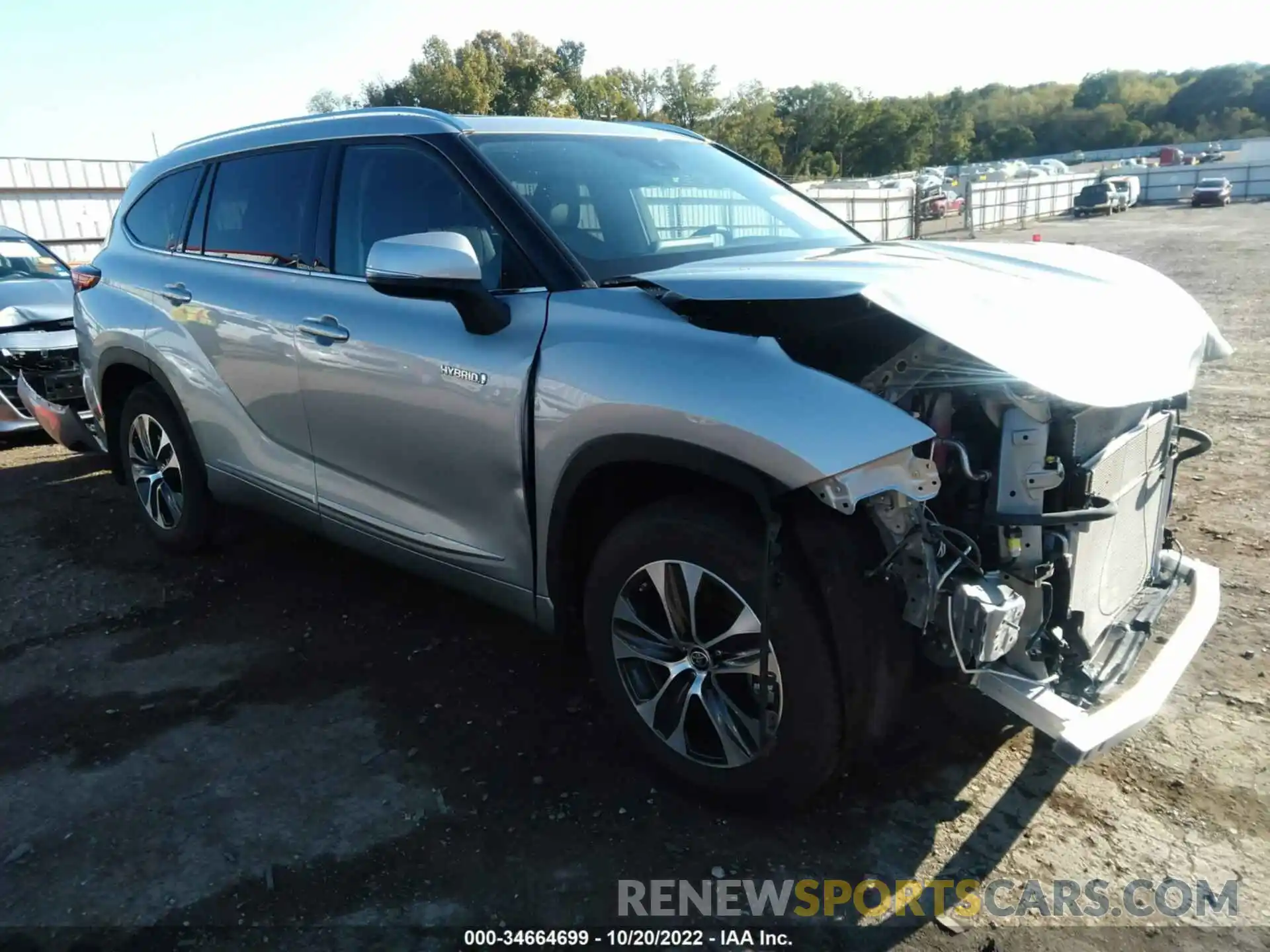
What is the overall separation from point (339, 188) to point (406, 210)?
1.41 ft

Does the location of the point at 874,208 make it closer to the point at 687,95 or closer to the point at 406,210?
the point at 406,210

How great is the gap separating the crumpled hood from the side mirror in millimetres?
503

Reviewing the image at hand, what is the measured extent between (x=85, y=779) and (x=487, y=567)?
1455 mm

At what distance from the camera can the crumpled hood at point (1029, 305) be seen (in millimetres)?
2158

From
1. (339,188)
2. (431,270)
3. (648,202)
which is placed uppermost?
(339,188)

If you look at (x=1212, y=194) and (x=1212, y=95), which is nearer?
(x=1212, y=194)

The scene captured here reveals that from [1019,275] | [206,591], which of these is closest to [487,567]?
[1019,275]

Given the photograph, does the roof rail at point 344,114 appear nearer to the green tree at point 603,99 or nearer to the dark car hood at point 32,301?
the dark car hood at point 32,301

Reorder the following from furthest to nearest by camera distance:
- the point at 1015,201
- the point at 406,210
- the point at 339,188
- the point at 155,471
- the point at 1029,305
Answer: the point at 1015,201 → the point at 155,471 → the point at 339,188 → the point at 406,210 → the point at 1029,305

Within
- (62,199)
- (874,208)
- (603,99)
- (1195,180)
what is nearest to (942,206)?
(874,208)

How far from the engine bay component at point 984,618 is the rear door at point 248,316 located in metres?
2.58

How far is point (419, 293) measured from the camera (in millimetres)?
2764

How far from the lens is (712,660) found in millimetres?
2568

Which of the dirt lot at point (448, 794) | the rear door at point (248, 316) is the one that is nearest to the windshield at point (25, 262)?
the rear door at point (248, 316)
